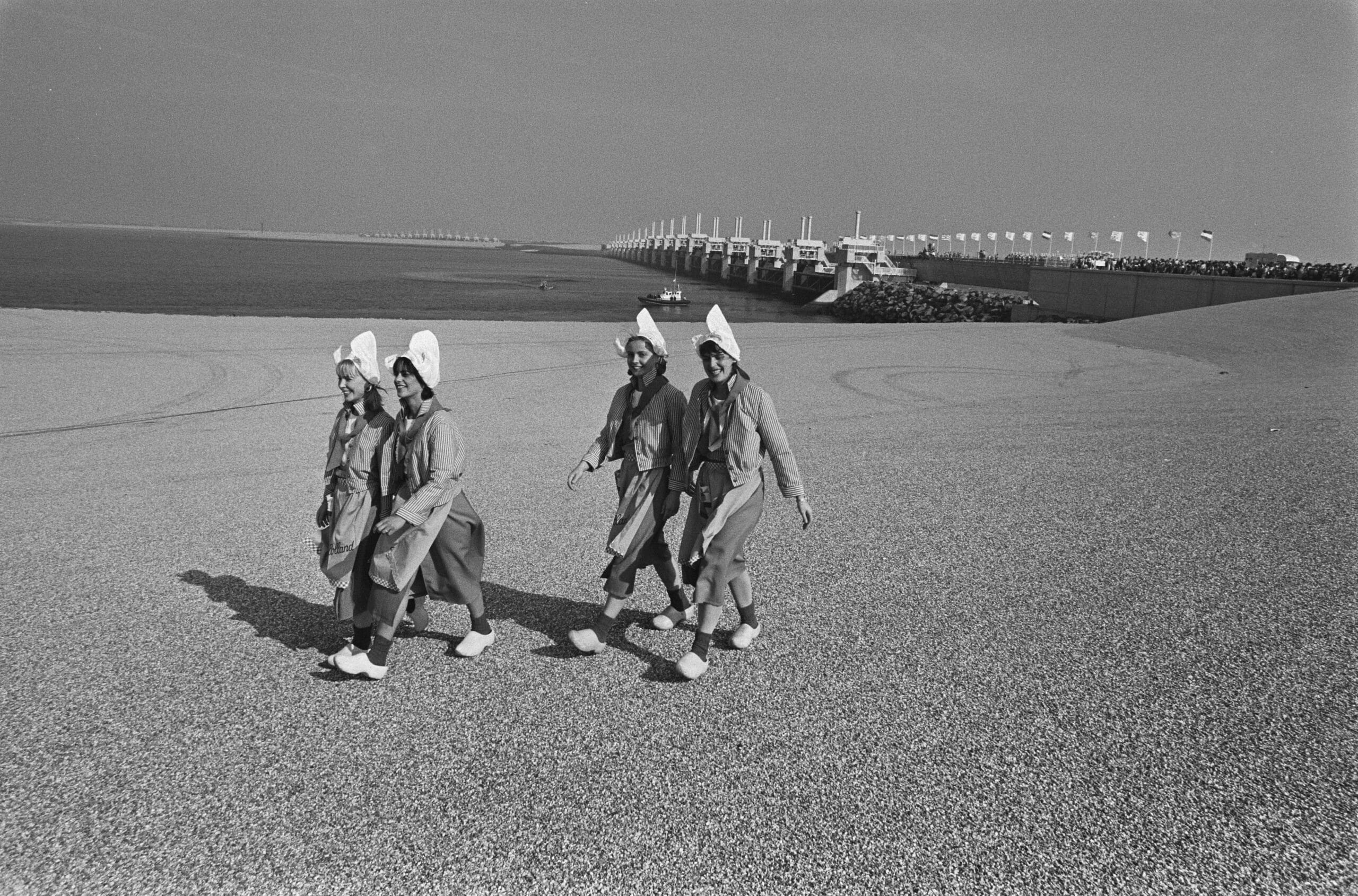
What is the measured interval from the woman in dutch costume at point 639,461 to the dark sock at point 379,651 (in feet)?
2.75

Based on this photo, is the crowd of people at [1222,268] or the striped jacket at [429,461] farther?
the crowd of people at [1222,268]

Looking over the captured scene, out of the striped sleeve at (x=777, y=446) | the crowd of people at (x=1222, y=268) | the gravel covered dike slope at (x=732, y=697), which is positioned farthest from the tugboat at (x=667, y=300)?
the striped sleeve at (x=777, y=446)

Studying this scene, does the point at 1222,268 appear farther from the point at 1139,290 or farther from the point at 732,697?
the point at 732,697

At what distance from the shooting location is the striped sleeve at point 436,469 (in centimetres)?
406

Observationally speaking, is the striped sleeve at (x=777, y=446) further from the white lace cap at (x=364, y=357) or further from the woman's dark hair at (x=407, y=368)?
the white lace cap at (x=364, y=357)

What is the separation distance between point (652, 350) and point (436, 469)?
3.72 feet

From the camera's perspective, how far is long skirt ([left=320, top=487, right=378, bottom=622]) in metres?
4.18

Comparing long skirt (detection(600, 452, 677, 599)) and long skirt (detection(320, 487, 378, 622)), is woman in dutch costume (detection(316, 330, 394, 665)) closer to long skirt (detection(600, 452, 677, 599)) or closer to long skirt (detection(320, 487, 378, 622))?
long skirt (detection(320, 487, 378, 622))

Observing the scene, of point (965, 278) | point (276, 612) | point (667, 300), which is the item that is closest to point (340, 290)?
point (667, 300)

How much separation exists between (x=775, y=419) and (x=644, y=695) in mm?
1335

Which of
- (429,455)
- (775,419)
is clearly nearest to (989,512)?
(775,419)

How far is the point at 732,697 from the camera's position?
13.7 ft

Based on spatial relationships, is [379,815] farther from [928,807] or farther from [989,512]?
[989,512]

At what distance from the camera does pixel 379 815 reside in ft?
10.7
